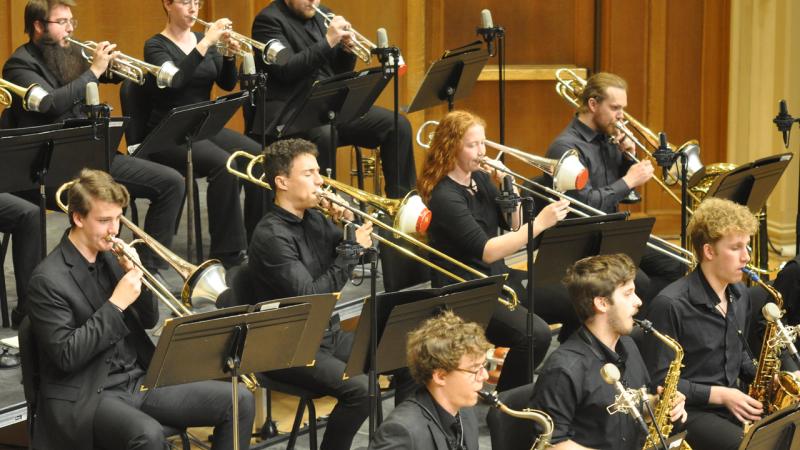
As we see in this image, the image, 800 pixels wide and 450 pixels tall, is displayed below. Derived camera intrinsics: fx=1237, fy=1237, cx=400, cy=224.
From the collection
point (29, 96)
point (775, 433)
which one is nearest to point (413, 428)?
point (775, 433)

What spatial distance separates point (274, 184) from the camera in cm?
502

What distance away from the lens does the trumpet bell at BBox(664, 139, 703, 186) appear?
6.48m

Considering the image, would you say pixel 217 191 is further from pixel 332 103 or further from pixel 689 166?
pixel 689 166

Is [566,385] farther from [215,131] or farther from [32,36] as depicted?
[32,36]

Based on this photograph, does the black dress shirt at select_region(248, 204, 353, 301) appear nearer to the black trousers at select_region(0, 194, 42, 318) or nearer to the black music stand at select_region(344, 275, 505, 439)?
the black music stand at select_region(344, 275, 505, 439)

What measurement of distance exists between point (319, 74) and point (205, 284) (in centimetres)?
231

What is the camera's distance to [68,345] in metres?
4.22

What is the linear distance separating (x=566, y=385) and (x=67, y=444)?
1744 mm

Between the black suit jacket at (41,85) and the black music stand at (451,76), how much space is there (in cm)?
167

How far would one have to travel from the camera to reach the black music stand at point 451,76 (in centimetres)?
644

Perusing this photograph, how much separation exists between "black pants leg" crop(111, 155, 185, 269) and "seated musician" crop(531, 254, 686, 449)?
101 inches

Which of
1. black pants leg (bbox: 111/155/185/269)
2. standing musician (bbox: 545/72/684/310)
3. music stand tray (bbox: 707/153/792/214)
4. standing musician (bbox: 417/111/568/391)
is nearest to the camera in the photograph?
standing musician (bbox: 417/111/568/391)

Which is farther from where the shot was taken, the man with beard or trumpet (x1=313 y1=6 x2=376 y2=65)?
trumpet (x1=313 y1=6 x2=376 y2=65)

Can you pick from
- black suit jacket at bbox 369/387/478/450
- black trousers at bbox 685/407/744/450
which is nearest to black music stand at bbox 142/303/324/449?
black suit jacket at bbox 369/387/478/450
